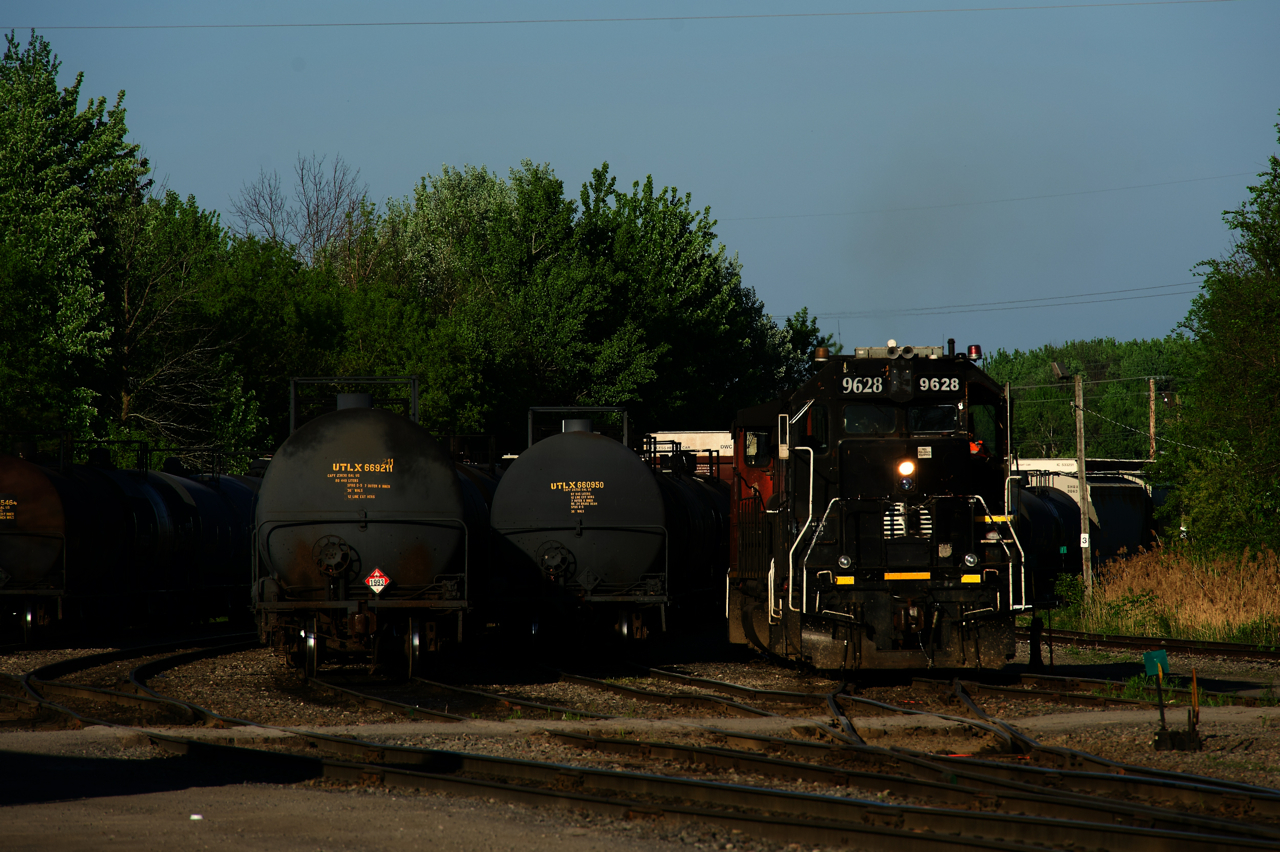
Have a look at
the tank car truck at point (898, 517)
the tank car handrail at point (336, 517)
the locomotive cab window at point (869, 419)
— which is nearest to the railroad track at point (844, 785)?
the tank car truck at point (898, 517)

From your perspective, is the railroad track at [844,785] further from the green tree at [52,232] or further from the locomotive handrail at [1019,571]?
the green tree at [52,232]

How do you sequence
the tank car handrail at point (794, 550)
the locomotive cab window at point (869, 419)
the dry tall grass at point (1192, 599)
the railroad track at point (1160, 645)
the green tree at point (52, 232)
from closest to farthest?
the tank car handrail at point (794, 550)
the locomotive cab window at point (869, 419)
the railroad track at point (1160, 645)
the dry tall grass at point (1192, 599)
the green tree at point (52, 232)

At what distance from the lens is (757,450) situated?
741 inches

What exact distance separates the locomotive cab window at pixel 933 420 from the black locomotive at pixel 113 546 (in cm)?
1545

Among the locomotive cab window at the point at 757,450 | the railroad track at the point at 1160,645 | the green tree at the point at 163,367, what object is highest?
the green tree at the point at 163,367

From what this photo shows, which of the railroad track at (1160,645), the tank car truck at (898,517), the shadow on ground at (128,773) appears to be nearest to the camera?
the shadow on ground at (128,773)

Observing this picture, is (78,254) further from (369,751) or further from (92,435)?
(369,751)

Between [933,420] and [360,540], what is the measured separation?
775cm

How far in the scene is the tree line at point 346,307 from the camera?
3994 cm

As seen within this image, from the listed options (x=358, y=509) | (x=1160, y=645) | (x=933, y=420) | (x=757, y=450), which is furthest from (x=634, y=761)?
(x=1160, y=645)

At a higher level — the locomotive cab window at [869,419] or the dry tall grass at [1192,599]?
the locomotive cab window at [869,419]

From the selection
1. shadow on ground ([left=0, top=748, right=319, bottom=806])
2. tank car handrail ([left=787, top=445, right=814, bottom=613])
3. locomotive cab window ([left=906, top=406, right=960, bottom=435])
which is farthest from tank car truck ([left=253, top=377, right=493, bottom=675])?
locomotive cab window ([left=906, top=406, right=960, bottom=435])

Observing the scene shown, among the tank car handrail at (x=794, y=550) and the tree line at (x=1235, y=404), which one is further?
the tree line at (x=1235, y=404)

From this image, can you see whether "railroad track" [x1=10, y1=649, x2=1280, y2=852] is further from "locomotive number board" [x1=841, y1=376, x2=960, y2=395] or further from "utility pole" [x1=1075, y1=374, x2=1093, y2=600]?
"utility pole" [x1=1075, y1=374, x2=1093, y2=600]
